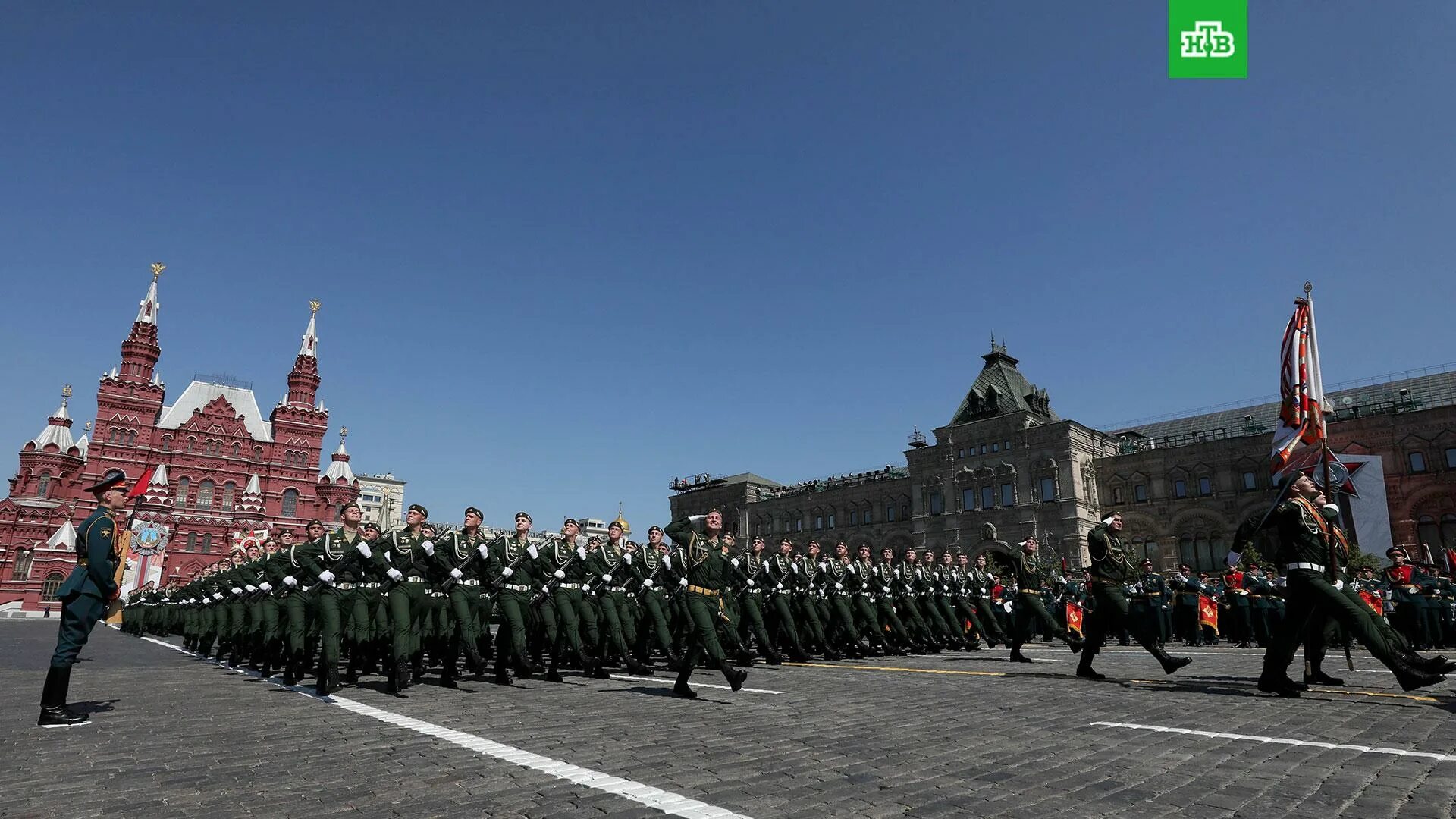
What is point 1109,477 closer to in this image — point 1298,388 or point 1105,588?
point 1298,388

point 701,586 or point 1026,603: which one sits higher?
point 701,586

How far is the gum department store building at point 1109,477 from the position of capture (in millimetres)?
44375

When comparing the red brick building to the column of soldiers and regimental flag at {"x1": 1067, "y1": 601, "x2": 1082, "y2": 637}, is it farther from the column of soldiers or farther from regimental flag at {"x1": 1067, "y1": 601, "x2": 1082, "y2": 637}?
regimental flag at {"x1": 1067, "y1": 601, "x2": 1082, "y2": 637}

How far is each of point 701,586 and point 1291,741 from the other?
5.61 metres

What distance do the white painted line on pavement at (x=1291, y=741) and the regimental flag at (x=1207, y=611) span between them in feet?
47.1

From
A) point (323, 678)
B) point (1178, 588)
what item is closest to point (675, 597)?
point (323, 678)

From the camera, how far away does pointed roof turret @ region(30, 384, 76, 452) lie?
2697 inches

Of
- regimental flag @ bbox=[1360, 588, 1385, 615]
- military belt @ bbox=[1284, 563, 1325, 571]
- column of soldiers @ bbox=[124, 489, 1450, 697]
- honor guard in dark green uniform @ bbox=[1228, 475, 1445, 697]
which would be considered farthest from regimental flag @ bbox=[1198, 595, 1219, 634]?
military belt @ bbox=[1284, 563, 1325, 571]

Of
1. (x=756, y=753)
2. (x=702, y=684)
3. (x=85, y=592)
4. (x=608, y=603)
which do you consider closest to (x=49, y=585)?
(x=608, y=603)

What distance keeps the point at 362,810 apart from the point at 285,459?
8411 cm

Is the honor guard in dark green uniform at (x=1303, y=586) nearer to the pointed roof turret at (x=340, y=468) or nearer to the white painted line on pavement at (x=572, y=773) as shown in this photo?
the white painted line on pavement at (x=572, y=773)

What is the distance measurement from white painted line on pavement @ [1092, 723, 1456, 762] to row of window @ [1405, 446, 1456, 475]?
52.0 metres

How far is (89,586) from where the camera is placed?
7.38 metres

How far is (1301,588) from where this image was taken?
26.2ft
